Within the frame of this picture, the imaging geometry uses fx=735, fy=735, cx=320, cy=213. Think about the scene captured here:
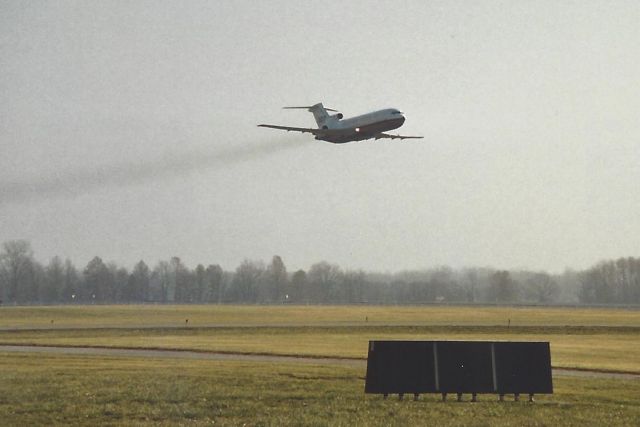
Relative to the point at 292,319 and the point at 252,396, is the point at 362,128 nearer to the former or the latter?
the point at 252,396

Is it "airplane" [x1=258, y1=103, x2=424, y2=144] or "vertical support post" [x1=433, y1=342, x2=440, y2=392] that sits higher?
"airplane" [x1=258, y1=103, x2=424, y2=144]

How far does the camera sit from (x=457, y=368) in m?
29.0

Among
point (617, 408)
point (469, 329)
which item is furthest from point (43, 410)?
point (469, 329)

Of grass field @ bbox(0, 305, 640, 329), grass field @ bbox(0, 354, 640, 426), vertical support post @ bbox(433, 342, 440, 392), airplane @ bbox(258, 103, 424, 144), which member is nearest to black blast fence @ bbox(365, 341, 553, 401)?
vertical support post @ bbox(433, 342, 440, 392)

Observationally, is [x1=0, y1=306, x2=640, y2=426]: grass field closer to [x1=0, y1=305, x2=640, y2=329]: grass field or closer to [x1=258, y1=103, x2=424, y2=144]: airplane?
[x1=258, y1=103, x2=424, y2=144]: airplane

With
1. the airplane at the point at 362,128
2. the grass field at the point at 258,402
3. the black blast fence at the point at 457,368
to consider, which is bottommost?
the grass field at the point at 258,402

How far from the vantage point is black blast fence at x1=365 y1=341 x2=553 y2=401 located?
29.0 m

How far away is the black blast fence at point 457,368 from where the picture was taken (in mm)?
28984

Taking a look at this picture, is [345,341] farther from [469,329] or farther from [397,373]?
[397,373]

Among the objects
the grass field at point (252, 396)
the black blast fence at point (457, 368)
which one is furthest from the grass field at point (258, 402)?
the black blast fence at point (457, 368)

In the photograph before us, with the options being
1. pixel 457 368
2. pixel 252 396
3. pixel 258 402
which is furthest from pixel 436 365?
pixel 252 396

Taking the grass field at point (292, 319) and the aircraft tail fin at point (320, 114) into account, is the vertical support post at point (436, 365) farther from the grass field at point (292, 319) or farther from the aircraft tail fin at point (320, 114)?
the grass field at point (292, 319)

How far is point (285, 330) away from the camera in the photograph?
82562mm

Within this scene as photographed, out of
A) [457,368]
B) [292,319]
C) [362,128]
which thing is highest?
[362,128]
